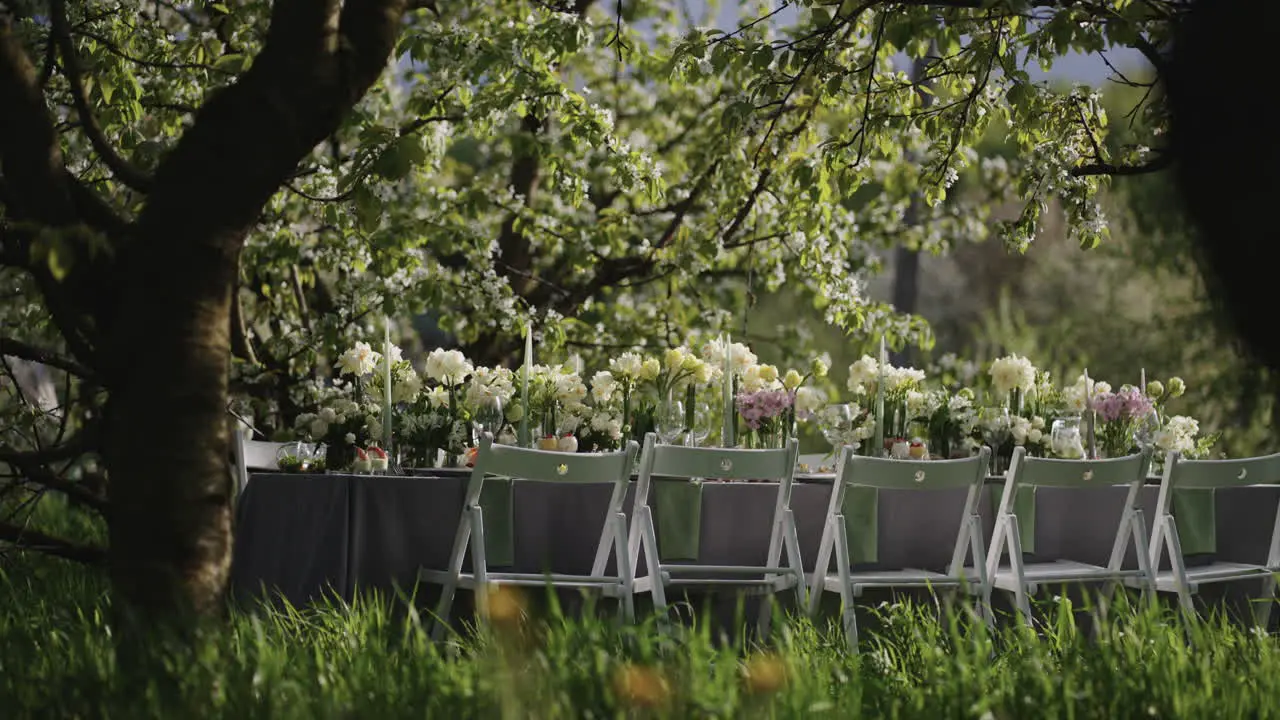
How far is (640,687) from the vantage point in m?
2.92

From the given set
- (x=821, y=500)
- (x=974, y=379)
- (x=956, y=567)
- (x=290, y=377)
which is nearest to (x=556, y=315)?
(x=290, y=377)

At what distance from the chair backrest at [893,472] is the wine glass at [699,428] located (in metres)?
0.85

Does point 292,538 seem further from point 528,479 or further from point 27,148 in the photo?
point 27,148

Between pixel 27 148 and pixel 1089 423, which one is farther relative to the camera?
pixel 1089 423

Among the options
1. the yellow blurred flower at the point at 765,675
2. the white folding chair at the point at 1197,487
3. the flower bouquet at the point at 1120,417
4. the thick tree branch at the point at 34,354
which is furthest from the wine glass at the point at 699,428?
the thick tree branch at the point at 34,354

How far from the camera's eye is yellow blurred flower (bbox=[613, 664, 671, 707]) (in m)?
2.89

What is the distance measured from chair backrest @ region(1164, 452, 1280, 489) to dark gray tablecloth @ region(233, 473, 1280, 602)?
345 mm

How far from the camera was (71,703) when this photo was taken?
3.07m

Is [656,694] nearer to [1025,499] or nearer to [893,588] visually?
[893,588]

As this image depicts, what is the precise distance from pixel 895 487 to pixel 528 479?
116cm

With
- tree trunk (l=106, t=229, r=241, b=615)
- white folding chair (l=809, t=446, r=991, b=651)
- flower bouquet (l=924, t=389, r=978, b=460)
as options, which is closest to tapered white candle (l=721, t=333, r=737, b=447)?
white folding chair (l=809, t=446, r=991, b=651)

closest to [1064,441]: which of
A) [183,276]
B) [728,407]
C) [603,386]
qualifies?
[728,407]

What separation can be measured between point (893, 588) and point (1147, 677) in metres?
1.75

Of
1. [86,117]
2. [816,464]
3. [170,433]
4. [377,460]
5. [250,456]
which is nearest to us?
[170,433]
